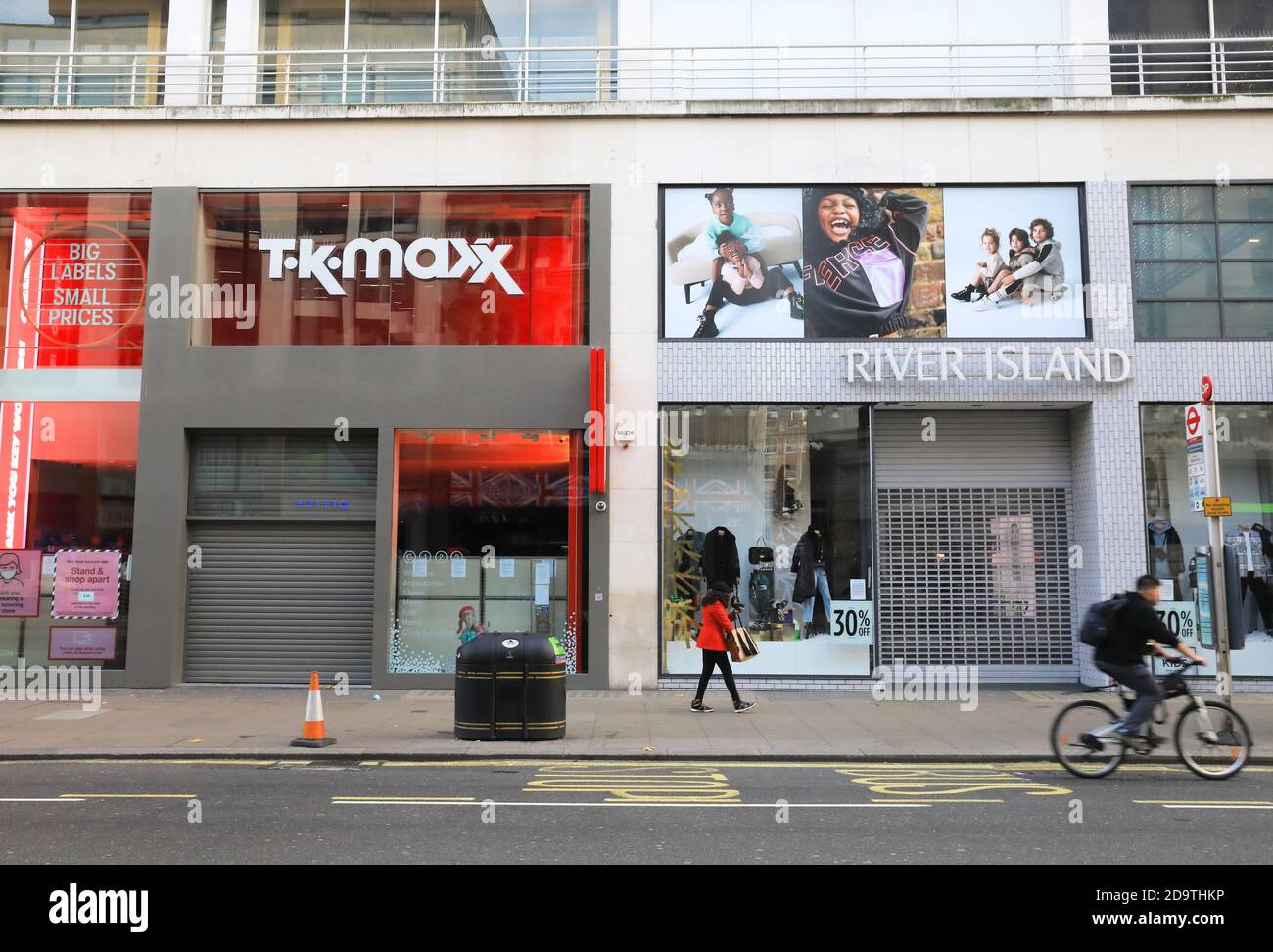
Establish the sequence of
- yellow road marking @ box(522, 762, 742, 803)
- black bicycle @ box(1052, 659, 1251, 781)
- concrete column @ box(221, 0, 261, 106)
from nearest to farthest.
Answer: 1. yellow road marking @ box(522, 762, 742, 803)
2. black bicycle @ box(1052, 659, 1251, 781)
3. concrete column @ box(221, 0, 261, 106)

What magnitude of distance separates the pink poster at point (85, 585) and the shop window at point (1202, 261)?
16859 millimetres

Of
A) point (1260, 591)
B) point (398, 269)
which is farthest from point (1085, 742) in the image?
point (398, 269)

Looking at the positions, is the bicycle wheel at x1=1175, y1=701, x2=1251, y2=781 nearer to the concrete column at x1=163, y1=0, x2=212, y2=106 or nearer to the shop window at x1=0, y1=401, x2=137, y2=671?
the shop window at x1=0, y1=401, x2=137, y2=671

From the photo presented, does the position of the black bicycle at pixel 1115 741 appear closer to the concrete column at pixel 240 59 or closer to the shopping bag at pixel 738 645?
the shopping bag at pixel 738 645

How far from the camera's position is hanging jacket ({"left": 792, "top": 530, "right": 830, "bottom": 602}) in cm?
1585

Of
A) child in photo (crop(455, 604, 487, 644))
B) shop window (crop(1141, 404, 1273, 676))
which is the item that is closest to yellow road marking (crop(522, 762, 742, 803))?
child in photo (crop(455, 604, 487, 644))

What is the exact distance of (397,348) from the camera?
16047mm

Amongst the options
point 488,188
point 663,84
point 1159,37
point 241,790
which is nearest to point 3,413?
point 488,188

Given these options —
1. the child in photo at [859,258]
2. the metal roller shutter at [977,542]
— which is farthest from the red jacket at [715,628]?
the child in photo at [859,258]

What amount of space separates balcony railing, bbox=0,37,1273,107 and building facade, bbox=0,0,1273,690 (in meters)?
0.15

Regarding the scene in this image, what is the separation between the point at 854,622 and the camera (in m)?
15.7

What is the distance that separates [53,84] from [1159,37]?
18.8 meters

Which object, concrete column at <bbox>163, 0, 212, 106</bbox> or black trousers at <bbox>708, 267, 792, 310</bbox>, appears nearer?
black trousers at <bbox>708, 267, 792, 310</bbox>

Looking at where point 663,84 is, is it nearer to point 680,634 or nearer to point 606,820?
point 680,634
